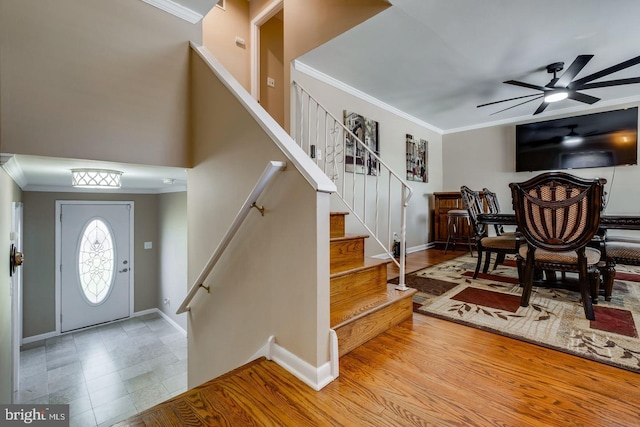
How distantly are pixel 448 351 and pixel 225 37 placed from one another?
169 inches

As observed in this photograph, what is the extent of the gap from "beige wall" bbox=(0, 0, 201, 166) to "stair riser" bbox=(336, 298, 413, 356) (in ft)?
6.21

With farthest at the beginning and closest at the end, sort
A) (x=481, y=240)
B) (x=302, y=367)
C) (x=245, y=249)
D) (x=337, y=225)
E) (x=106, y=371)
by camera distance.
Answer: (x=106, y=371) < (x=481, y=240) < (x=337, y=225) < (x=245, y=249) < (x=302, y=367)

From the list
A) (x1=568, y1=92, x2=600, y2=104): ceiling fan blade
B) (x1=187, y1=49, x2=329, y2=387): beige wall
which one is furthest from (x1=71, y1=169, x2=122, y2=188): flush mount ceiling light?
(x1=568, y1=92, x2=600, y2=104): ceiling fan blade

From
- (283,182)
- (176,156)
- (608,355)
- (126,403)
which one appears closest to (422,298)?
(608,355)

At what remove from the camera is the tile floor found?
3318 millimetres

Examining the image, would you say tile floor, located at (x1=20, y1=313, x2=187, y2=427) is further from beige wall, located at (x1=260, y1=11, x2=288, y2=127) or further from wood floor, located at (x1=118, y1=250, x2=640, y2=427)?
beige wall, located at (x1=260, y1=11, x2=288, y2=127)

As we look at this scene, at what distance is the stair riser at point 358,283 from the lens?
1.90 meters

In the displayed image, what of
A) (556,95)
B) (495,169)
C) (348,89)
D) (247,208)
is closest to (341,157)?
(348,89)

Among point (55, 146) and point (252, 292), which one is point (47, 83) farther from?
point (252, 292)

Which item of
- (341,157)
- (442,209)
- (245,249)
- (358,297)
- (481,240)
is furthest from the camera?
(442,209)

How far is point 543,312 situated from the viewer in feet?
7.13

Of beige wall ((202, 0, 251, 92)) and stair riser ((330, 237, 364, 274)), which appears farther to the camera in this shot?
→ beige wall ((202, 0, 251, 92))

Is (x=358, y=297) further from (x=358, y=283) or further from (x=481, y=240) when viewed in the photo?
(x=481, y=240)

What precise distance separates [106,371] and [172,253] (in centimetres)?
193
